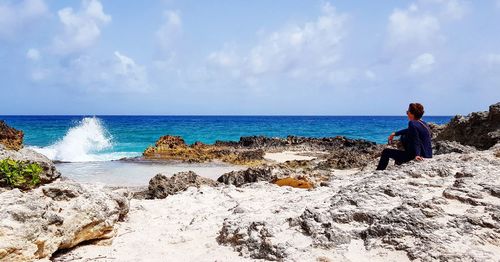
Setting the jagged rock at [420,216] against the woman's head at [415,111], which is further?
the woman's head at [415,111]

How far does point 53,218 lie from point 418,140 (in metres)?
6.06

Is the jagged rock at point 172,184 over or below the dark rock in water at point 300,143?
over

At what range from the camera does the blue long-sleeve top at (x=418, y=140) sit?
7.66 metres

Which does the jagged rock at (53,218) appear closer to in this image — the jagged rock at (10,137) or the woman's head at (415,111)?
the woman's head at (415,111)

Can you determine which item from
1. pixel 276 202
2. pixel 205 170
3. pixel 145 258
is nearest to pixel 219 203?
pixel 276 202

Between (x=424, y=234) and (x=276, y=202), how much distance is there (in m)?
2.70

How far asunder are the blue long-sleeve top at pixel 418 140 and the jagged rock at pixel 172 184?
4940 millimetres

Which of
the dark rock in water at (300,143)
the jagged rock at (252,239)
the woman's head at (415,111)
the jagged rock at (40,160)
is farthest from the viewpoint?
the dark rock in water at (300,143)

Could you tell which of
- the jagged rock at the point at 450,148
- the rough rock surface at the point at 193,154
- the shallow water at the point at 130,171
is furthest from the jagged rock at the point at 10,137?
the jagged rock at the point at 450,148

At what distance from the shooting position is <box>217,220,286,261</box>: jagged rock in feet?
16.1

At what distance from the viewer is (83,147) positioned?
30.3 m

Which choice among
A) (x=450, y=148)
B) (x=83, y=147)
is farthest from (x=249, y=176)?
(x=83, y=147)

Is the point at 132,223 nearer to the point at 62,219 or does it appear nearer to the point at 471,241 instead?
the point at 62,219

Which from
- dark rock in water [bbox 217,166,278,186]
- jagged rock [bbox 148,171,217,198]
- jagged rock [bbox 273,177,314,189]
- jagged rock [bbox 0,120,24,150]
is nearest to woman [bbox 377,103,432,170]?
jagged rock [bbox 273,177,314,189]
